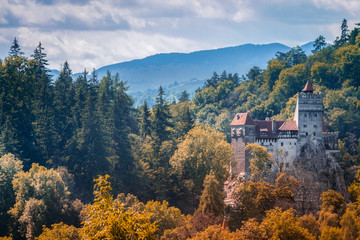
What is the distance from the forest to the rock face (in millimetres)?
2150

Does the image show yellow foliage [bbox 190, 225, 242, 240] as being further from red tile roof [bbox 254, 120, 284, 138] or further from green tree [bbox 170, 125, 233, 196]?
red tile roof [bbox 254, 120, 284, 138]

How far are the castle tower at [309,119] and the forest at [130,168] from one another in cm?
676

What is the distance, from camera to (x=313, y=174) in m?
66.0

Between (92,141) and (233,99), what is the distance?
52.5 m

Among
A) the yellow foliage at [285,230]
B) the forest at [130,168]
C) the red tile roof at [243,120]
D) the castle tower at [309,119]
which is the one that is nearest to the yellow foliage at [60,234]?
the forest at [130,168]

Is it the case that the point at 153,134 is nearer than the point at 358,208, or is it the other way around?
the point at 358,208

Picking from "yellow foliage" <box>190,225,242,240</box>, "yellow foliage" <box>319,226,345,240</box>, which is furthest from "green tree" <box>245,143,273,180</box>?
"yellow foliage" <box>190,225,242,240</box>

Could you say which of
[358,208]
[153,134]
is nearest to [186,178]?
[153,134]

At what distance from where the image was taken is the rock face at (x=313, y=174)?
64.9 m

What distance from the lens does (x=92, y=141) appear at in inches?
2675

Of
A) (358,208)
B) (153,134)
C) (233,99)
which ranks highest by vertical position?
(233,99)

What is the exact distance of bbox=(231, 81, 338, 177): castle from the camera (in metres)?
65.6

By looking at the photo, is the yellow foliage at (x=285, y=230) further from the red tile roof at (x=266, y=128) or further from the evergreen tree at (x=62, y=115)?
the evergreen tree at (x=62, y=115)

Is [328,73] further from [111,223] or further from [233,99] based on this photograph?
[111,223]
